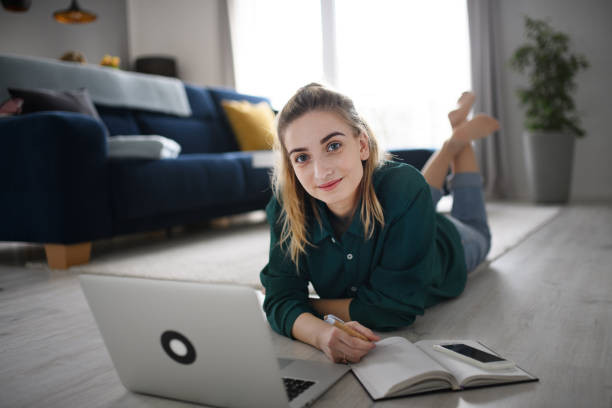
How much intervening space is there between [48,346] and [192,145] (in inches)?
89.7

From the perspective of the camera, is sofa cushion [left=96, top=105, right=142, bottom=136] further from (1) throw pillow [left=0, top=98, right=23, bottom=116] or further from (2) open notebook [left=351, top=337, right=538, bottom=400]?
(2) open notebook [left=351, top=337, right=538, bottom=400]

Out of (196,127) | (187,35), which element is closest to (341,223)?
(196,127)

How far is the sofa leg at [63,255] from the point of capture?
1944 millimetres

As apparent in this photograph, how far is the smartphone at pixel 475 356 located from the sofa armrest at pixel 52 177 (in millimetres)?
1566

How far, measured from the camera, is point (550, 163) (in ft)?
12.3

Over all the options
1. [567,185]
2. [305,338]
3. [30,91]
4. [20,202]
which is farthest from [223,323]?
[567,185]

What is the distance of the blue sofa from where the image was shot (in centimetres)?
191

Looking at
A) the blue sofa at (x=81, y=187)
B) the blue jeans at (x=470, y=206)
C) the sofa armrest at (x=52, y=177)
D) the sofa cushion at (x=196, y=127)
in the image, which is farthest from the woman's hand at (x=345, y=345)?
the sofa cushion at (x=196, y=127)

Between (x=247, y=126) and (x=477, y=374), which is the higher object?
(x=247, y=126)

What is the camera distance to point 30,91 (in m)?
2.21

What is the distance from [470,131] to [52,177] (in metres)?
1.54

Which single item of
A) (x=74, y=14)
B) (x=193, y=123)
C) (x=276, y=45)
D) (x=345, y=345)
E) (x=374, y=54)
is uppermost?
(x=74, y=14)

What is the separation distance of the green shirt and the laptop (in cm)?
26

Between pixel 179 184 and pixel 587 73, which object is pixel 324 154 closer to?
pixel 179 184
